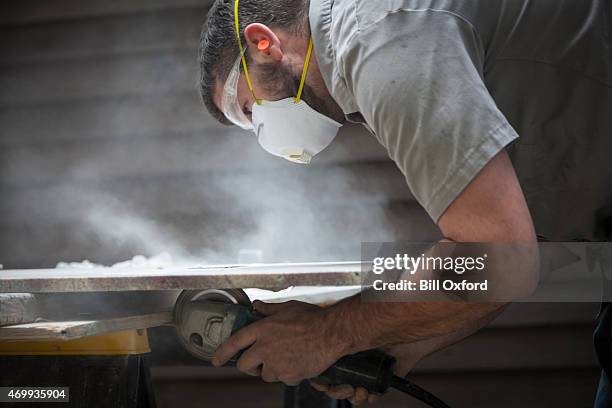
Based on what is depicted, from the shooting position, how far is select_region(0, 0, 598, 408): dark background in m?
2.67

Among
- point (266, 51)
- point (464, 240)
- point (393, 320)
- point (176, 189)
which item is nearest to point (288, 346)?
point (393, 320)

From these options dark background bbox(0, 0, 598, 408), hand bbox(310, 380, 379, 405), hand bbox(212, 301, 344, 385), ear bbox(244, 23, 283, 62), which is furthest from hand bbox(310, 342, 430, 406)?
dark background bbox(0, 0, 598, 408)

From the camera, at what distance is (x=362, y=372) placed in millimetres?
1418

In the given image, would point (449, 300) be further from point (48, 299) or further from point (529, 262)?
point (48, 299)

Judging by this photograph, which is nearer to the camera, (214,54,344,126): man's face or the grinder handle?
the grinder handle

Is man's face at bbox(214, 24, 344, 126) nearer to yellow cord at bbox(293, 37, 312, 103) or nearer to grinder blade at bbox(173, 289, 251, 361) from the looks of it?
yellow cord at bbox(293, 37, 312, 103)

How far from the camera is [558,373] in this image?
8.65ft

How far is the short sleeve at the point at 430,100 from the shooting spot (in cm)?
109

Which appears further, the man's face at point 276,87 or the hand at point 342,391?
the man's face at point 276,87

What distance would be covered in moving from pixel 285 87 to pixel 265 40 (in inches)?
5.3

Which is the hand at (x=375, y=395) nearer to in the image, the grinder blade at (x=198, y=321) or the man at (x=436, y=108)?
the man at (x=436, y=108)

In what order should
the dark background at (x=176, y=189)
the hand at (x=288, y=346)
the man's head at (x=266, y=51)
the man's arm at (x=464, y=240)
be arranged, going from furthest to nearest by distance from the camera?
the dark background at (x=176, y=189) < the man's head at (x=266, y=51) < the hand at (x=288, y=346) < the man's arm at (x=464, y=240)

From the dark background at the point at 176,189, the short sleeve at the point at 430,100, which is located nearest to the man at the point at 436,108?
the short sleeve at the point at 430,100

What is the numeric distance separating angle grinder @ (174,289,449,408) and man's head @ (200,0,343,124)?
1.84 feet
